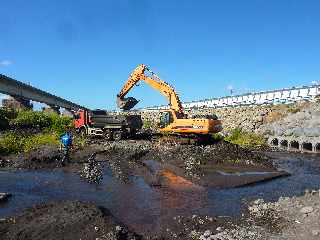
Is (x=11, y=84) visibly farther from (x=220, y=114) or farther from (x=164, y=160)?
(x=164, y=160)

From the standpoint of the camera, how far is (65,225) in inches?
424

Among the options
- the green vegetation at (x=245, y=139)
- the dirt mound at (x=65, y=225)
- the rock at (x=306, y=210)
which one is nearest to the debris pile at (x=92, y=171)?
the dirt mound at (x=65, y=225)

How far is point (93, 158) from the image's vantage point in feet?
81.1

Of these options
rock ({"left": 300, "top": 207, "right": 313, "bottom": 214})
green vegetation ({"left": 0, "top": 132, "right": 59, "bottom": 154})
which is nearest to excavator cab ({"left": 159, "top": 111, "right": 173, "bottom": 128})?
green vegetation ({"left": 0, "top": 132, "right": 59, "bottom": 154})

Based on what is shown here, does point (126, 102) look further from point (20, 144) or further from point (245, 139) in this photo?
point (245, 139)

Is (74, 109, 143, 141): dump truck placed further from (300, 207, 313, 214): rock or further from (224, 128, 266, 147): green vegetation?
(300, 207, 313, 214): rock

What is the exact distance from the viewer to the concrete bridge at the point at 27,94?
5274 cm

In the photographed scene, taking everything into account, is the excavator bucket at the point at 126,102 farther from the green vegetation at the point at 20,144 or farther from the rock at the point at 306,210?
the rock at the point at 306,210

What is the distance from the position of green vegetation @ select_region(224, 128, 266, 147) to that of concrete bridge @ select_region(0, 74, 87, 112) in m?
28.9

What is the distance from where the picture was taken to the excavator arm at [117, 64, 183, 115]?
A: 109 feet

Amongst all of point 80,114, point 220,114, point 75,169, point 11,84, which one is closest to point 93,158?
point 75,169

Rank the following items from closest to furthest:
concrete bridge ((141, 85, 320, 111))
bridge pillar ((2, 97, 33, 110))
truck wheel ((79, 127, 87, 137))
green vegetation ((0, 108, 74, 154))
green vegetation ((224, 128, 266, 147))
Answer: green vegetation ((0, 108, 74, 154)) → truck wheel ((79, 127, 87, 137)) → green vegetation ((224, 128, 266, 147)) → concrete bridge ((141, 85, 320, 111)) → bridge pillar ((2, 97, 33, 110))

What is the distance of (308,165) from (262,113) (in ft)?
54.1

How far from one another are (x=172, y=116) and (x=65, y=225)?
2195 centimetres
